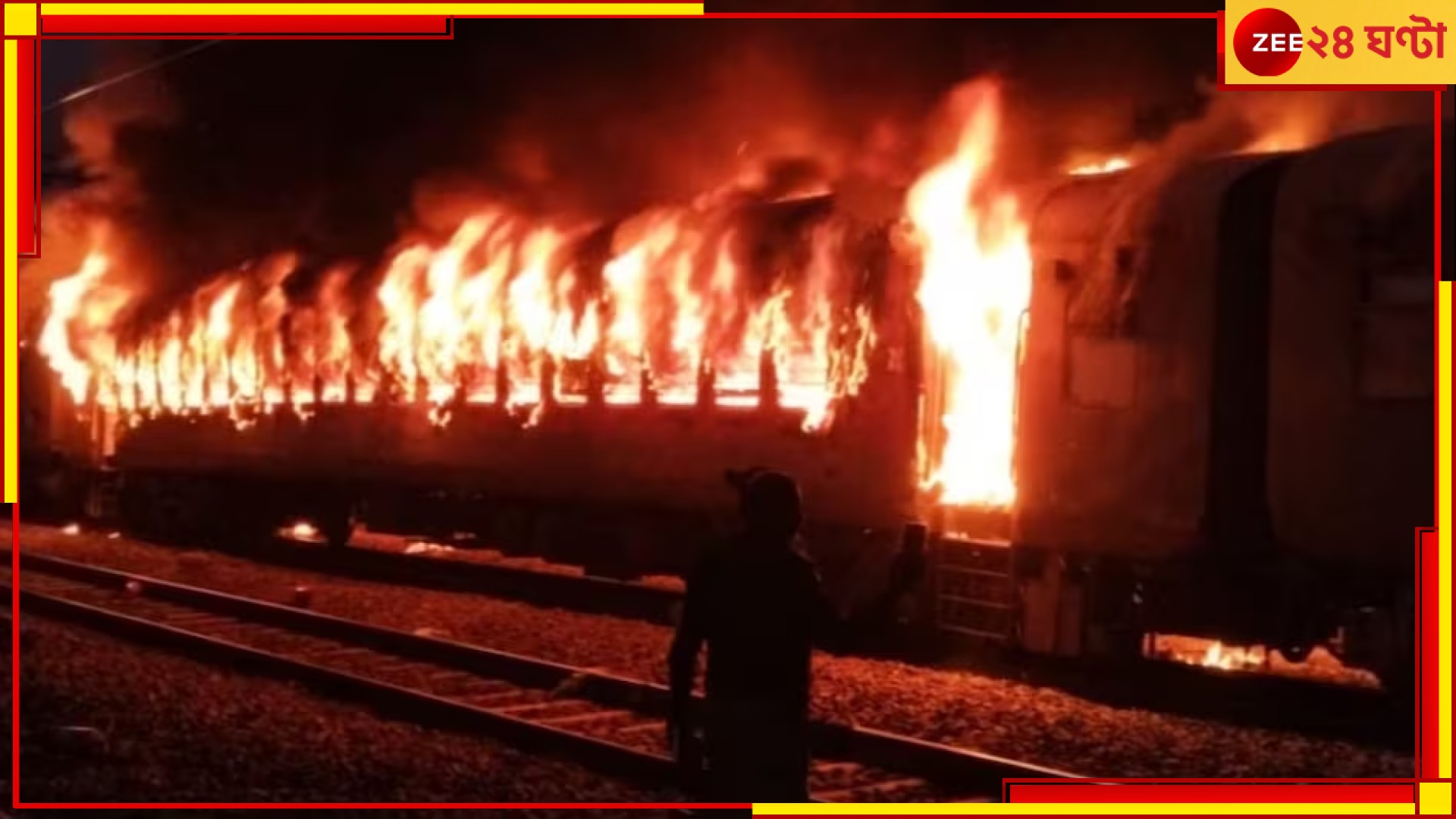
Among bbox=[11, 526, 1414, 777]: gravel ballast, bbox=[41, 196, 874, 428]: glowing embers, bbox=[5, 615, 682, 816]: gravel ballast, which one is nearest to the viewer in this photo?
bbox=[5, 615, 682, 816]: gravel ballast

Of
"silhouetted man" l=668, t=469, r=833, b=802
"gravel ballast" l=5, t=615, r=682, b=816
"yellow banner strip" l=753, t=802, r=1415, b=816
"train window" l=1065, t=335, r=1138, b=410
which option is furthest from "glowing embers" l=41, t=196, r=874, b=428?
"silhouetted man" l=668, t=469, r=833, b=802


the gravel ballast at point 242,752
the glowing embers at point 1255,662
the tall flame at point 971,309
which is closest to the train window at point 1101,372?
the tall flame at point 971,309

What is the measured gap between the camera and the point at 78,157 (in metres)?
31.4

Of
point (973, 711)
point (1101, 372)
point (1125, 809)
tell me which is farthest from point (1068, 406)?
point (1125, 809)

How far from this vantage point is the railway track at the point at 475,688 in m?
7.98

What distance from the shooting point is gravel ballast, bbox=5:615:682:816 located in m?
7.80

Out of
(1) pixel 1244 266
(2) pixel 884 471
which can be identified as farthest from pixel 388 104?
(1) pixel 1244 266

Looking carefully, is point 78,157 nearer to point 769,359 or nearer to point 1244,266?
point 769,359

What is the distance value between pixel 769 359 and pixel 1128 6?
8912 millimetres

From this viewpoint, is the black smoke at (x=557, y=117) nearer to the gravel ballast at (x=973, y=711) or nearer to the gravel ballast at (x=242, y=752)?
the gravel ballast at (x=973, y=711)

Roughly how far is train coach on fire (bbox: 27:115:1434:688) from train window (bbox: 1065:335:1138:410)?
20mm

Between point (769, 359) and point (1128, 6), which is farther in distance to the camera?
point (1128, 6)

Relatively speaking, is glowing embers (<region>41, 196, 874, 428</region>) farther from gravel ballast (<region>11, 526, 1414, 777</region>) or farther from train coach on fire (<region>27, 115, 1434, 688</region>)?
gravel ballast (<region>11, 526, 1414, 777</region>)

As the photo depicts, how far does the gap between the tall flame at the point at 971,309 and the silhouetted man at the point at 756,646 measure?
6.85 meters
